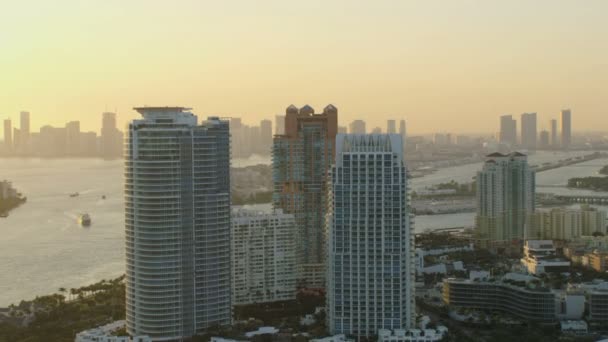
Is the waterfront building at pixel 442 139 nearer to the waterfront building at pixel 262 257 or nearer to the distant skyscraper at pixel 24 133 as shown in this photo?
the distant skyscraper at pixel 24 133

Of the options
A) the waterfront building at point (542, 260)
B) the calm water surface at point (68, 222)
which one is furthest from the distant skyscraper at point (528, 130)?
the waterfront building at point (542, 260)

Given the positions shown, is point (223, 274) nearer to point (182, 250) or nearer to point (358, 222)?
point (182, 250)

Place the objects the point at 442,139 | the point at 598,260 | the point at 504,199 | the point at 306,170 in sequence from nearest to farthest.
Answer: the point at 306,170
the point at 598,260
the point at 504,199
the point at 442,139

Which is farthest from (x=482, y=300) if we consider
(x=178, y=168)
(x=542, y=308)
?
(x=178, y=168)

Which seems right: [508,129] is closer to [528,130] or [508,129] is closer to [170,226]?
[528,130]

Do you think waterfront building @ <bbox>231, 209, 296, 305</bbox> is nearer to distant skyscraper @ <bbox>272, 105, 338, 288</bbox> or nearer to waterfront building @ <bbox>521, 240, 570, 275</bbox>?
distant skyscraper @ <bbox>272, 105, 338, 288</bbox>

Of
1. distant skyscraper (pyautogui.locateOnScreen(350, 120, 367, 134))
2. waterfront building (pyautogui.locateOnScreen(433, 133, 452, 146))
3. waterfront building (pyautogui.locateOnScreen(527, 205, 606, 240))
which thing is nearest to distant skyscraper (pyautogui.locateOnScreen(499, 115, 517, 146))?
waterfront building (pyautogui.locateOnScreen(433, 133, 452, 146))

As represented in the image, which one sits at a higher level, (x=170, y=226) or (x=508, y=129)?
(x=508, y=129)

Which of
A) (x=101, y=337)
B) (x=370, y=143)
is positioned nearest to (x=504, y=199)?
(x=370, y=143)
